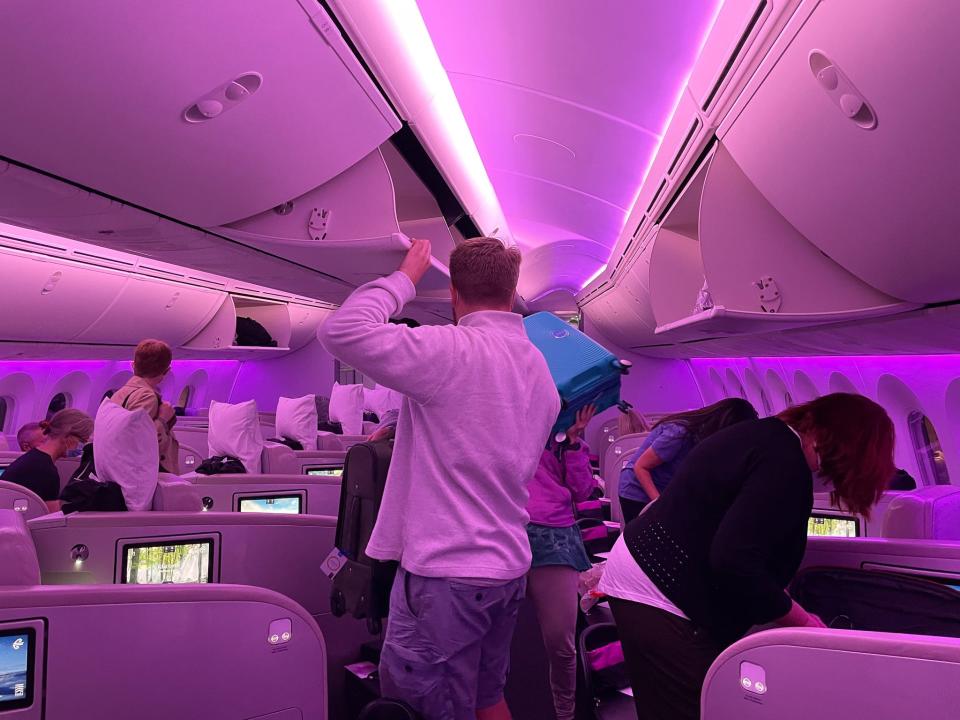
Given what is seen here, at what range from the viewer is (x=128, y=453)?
10.3 ft

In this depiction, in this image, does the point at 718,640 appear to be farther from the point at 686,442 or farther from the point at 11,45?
the point at 11,45

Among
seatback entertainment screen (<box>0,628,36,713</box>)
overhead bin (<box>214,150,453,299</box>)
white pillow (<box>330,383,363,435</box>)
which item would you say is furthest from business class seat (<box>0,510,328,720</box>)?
white pillow (<box>330,383,363,435</box>)

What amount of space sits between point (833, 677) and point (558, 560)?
4.90 ft

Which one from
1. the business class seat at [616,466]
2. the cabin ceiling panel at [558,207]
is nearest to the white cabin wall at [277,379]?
the cabin ceiling panel at [558,207]

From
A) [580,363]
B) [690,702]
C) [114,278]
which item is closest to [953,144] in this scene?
[580,363]

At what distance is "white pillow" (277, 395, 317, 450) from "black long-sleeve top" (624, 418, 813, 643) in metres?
6.68

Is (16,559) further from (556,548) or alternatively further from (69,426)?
(69,426)

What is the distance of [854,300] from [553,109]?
229 cm

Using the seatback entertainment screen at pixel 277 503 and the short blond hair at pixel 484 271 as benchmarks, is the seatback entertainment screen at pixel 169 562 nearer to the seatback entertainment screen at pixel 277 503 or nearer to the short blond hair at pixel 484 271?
the seatback entertainment screen at pixel 277 503

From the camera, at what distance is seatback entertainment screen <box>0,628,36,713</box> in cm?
162

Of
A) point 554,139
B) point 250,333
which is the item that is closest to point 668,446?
point 554,139

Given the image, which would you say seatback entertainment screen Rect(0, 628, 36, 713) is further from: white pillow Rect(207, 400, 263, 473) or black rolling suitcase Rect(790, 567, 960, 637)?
white pillow Rect(207, 400, 263, 473)

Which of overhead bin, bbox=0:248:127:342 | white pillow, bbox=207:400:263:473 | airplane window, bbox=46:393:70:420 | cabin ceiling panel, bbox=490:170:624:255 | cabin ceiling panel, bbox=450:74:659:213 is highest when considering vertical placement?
cabin ceiling panel, bbox=490:170:624:255

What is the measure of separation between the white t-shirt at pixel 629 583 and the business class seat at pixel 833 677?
30 centimetres
